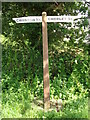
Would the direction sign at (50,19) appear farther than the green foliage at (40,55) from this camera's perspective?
No

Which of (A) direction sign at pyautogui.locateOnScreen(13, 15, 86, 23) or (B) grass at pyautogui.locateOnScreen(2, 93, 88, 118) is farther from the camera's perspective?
(A) direction sign at pyautogui.locateOnScreen(13, 15, 86, 23)

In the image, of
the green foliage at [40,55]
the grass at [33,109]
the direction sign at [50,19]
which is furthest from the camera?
the green foliage at [40,55]

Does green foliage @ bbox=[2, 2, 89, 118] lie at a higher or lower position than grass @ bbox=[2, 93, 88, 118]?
higher

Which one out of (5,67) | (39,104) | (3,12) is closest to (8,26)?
(3,12)

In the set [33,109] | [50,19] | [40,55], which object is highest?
[50,19]

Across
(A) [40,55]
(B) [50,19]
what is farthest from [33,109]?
(A) [40,55]

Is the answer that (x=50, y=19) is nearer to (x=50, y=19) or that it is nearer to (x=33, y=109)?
(x=50, y=19)

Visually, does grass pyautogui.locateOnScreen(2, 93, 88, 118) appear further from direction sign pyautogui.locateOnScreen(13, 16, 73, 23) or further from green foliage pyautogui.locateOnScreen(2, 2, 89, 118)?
direction sign pyautogui.locateOnScreen(13, 16, 73, 23)

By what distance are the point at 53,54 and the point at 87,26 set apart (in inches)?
36.3

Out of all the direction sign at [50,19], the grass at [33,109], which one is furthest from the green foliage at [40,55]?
the direction sign at [50,19]

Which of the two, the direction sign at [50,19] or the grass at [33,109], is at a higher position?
the direction sign at [50,19]

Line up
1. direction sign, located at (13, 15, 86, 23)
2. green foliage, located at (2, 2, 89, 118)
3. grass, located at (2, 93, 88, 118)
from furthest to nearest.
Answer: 1. green foliage, located at (2, 2, 89, 118)
2. direction sign, located at (13, 15, 86, 23)
3. grass, located at (2, 93, 88, 118)

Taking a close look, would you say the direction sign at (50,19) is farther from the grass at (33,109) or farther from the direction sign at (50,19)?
the grass at (33,109)

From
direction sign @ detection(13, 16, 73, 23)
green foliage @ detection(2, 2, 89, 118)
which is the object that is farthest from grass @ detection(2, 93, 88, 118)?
direction sign @ detection(13, 16, 73, 23)
